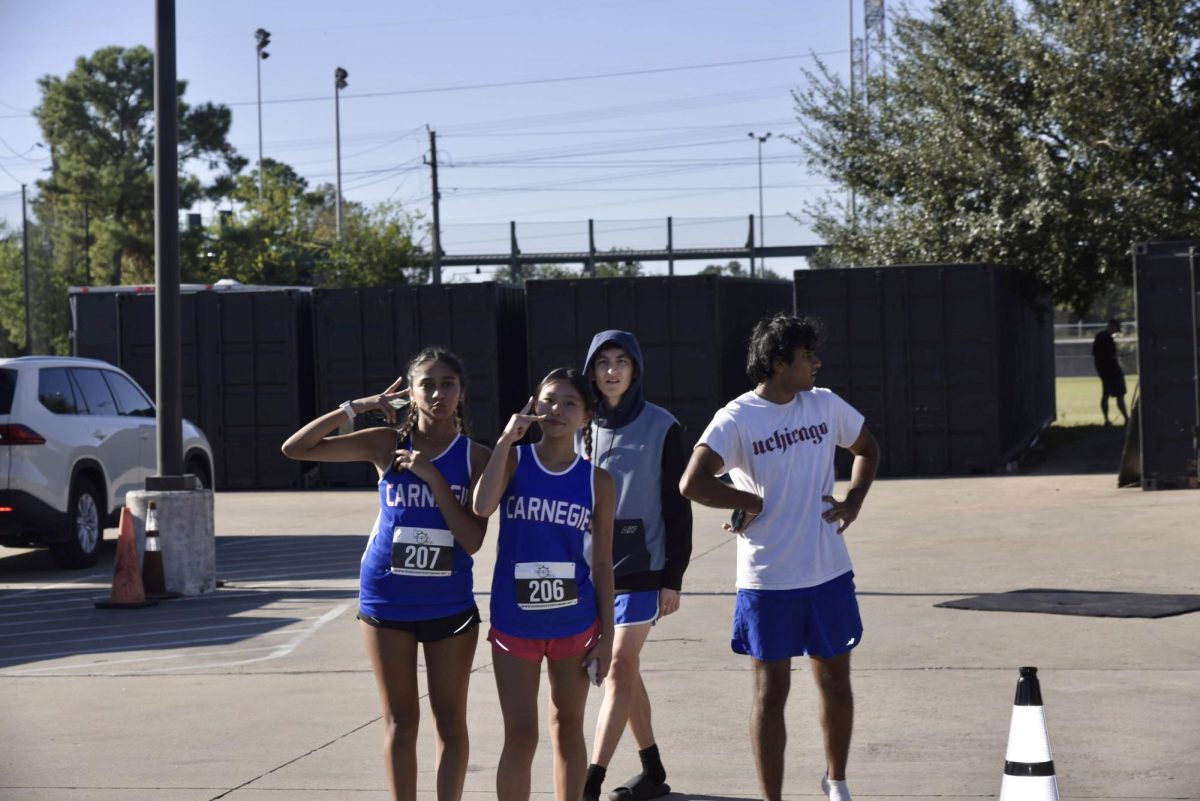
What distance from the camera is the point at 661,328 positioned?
20891 mm

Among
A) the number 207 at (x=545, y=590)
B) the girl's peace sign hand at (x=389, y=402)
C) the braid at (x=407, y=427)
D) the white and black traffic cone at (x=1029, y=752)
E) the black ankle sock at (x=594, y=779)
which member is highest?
the girl's peace sign hand at (x=389, y=402)

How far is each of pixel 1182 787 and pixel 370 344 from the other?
17498 millimetres

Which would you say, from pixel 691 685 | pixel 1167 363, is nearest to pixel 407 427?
pixel 691 685

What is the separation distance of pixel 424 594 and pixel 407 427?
560 mm

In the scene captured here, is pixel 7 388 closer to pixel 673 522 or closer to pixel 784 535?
pixel 673 522

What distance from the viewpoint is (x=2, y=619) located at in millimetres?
10836

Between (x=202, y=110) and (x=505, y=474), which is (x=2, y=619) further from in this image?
(x=202, y=110)

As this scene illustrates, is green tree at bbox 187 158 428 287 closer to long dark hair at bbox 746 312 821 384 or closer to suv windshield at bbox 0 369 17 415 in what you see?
suv windshield at bbox 0 369 17 415

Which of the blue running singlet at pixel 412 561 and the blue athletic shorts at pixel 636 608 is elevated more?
the blue running singlet at pixel 412 561

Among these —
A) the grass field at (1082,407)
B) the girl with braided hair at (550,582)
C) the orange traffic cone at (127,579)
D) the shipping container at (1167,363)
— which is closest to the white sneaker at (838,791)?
the girl with braided hair at (550,582)

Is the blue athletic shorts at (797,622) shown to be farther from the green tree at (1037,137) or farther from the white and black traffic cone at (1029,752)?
the green tree at (1037,137)

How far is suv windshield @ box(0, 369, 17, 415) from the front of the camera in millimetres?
13000

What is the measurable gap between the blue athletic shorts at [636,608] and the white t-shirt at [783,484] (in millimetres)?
498

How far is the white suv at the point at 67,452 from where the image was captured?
502 inches
